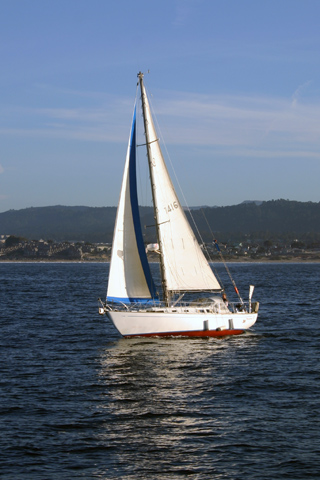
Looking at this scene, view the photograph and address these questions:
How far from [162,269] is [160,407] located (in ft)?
47.2

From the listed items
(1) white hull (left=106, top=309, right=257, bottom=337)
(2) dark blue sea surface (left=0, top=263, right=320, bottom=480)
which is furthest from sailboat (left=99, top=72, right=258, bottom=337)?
(2) dark blue sea surface (left=0, top=263, right=320, bottom=480)

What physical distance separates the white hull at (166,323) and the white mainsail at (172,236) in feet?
7.03

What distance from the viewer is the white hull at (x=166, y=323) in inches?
1390

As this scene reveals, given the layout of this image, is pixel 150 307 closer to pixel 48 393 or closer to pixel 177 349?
pixel 177 349

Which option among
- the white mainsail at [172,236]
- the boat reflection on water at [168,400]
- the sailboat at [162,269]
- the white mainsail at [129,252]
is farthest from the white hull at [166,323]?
the white mainsail at [172,236]

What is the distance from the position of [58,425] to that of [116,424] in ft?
5.96

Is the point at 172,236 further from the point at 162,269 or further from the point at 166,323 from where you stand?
the point at 166,323

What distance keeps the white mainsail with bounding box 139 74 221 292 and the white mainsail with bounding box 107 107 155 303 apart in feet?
3.51

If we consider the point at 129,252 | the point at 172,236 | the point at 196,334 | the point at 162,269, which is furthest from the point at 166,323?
the point at 172,236

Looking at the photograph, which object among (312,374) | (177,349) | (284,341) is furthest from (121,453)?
(284,341)

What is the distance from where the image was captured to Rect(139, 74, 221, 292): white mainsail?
36.5 m

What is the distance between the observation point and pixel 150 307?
37156 mm

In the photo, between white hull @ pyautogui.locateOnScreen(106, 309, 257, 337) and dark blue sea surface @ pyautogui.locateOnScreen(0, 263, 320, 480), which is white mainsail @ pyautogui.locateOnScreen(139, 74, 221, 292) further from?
dark blue sea surface @ pyautogui.locateOnScreen(0, 263, 320, 480)

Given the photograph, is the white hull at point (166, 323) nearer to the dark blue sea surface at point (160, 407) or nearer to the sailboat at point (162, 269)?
the sailboat at point (162, 269)
